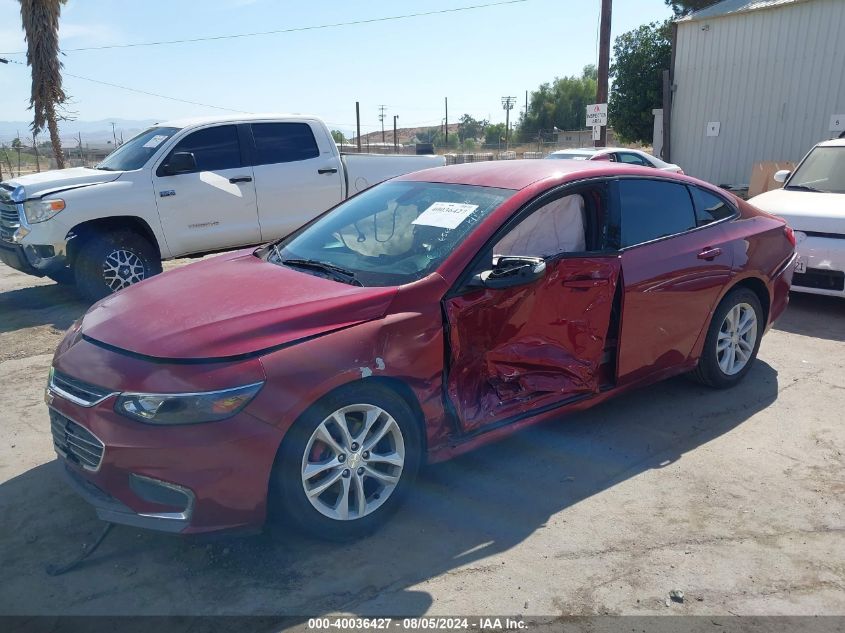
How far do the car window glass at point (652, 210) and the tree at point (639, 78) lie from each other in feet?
68.6

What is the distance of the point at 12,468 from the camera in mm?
3990

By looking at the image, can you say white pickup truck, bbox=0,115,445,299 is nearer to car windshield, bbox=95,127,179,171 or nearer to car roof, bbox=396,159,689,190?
car windshield, bbox=95,127,179,171

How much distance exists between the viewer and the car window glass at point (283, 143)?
333 inches

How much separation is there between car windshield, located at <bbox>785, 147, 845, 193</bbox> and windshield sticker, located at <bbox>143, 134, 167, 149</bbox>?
7189mm

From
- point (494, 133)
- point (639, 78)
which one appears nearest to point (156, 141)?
point (639, 78)

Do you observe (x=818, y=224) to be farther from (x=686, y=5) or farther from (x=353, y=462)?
(x=686, y=5)

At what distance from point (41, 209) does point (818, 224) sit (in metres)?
7.68

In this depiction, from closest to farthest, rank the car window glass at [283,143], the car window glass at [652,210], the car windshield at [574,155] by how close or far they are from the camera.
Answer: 1. the car window glass at [652,210]
2. the car window glass at [283,143]
3. the car windshield at [574,155]

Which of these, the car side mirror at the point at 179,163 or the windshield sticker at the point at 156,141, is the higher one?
the windshield sticker at the point at 156,141

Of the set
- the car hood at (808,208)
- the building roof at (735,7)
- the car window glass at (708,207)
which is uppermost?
the building roof at (735,7)

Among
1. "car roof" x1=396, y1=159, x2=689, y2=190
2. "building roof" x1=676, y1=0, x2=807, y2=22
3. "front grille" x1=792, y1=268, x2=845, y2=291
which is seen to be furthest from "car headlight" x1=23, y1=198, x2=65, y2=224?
"building roof" x1=676, y1=0, x2=807, y2=22

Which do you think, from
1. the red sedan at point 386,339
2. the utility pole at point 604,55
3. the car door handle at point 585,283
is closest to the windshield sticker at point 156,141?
the red sedan at point 386,339

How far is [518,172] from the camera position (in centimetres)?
413

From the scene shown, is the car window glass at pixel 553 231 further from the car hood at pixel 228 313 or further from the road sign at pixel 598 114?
the road sign at pixel 598 114
